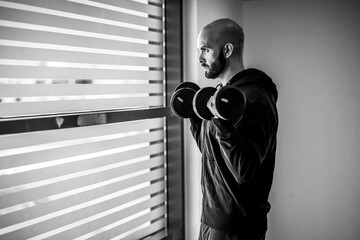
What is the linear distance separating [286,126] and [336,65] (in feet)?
1.75

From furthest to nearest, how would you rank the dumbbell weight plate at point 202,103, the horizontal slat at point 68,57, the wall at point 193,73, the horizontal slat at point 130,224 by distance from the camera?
the wall at point 193,73
the horizontal slat at point 130,224
the horizontal slat at point 68,57
the dumbbell weight plate at point 202,103

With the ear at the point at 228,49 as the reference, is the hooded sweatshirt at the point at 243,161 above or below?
below

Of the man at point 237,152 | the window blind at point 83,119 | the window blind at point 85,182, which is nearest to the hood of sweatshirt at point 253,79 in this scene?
the man at point 237,152

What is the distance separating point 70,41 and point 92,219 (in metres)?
0.91

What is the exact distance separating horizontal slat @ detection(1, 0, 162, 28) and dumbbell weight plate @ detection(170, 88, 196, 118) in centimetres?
65

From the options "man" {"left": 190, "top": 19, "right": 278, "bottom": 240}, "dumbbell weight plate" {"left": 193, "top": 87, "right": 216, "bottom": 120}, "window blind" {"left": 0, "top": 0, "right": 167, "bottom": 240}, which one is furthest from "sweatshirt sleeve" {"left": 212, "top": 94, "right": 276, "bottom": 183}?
"window blind" {"left": 0, "top": 0, "right": 167, "bottom": 240}

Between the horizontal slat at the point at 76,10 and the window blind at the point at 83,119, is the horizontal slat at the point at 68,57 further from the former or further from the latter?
the horizontal slat at the point at 76,10

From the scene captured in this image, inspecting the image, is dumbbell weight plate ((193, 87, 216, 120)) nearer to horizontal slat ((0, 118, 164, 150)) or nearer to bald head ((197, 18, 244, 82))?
bald head ((197, 18, 244, 82))

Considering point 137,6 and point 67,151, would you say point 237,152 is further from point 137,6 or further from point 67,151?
point 137,6

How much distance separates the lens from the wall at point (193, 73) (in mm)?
2348

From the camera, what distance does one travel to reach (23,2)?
5.16ft

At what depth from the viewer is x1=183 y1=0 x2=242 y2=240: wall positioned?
2348mm

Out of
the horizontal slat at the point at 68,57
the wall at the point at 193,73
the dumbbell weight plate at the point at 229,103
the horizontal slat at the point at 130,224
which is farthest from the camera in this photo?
the wall at the point at 193,73

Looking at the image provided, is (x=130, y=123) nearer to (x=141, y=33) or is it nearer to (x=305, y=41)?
(x=141, y=33)
